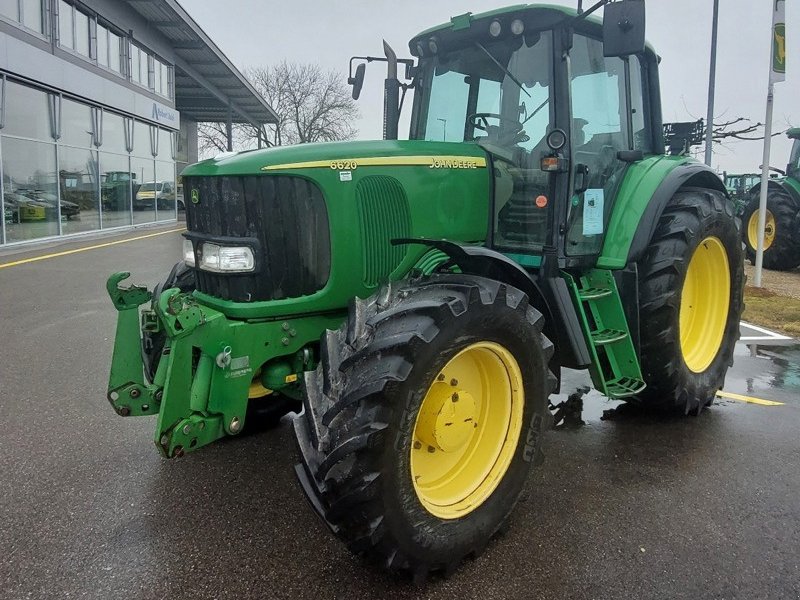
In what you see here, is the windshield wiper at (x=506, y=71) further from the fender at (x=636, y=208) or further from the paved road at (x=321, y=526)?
the paved road at (x=321, y=526)

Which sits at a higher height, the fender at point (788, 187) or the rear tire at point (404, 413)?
A: the fender at point (788, 187)

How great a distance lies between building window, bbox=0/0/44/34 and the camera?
14.1 meters

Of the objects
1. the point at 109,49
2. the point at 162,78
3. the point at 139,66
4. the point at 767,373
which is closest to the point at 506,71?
the point at 767,373

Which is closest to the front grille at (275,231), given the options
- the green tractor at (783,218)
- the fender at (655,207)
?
the fender at (655,207)

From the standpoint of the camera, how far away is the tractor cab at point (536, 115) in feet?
11.3

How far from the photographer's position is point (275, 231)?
287 centimetres

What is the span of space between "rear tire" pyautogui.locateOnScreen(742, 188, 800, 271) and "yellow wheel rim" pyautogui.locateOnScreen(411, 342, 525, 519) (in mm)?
10892

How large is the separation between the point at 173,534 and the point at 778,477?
318 cm

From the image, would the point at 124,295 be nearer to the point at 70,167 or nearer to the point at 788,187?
the point at 788,187

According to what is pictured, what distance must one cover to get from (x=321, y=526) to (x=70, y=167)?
15687mm

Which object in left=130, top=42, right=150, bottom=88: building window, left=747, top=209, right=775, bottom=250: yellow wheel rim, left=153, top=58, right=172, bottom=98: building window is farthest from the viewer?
left=153, top=58, right=172, bottom=98: building window

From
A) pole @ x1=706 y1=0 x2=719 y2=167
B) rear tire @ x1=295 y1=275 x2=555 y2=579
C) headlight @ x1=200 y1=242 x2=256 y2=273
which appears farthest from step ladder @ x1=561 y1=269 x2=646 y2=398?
pole @ x1=706 y1=0 x2=719 y2=167

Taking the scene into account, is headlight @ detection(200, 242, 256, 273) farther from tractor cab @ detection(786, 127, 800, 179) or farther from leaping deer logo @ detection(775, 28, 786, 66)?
tractor cab @ detection(786, 127, 800, 179)

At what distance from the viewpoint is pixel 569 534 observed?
9.44 feet
